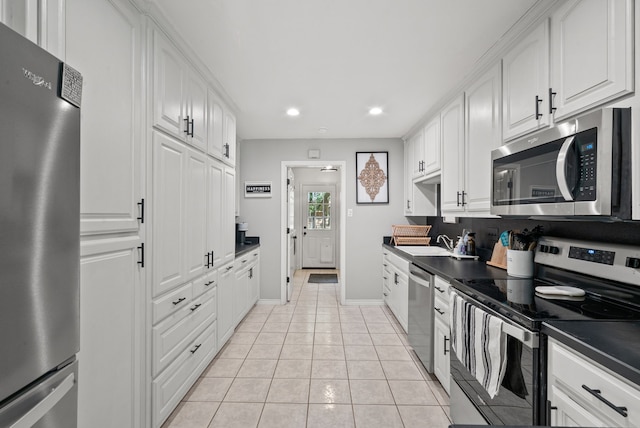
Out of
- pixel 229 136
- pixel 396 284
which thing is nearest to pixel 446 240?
pixel 396 284

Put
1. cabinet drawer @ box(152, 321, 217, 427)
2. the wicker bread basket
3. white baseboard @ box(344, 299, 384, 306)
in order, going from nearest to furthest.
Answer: cabinet drawer @ box(152, 321, 217, 427) < the wicker bread basket < white baseboard @ box(344, 299, 384, 306)

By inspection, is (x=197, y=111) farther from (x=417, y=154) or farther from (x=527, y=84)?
(x=417, y=154)

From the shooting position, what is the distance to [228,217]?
9.12 feet

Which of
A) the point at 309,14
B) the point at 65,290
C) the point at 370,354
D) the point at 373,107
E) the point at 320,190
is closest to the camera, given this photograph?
the point at 65,290

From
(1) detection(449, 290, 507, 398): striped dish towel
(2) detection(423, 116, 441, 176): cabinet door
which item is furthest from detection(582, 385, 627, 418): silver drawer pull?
(2) detection(423, 116, 441, 176): cabinet door

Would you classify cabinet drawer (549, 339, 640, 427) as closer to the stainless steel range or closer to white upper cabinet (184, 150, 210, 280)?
the stainless steel range

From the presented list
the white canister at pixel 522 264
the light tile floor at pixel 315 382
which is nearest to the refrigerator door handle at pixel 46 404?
the light tile floor at pixel 315 382

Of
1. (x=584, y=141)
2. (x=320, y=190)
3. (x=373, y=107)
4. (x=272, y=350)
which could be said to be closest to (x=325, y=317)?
(x=272, y=350)

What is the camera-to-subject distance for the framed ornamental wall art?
4.23 meters

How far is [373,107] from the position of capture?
303 cm

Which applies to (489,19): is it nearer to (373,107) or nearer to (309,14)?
(309,14)

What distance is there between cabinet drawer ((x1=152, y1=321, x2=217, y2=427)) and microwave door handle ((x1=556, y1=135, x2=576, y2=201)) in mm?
2244

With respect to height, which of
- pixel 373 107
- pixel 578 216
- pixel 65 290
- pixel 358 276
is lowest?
pixel 358 276

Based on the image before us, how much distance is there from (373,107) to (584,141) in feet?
6.65
